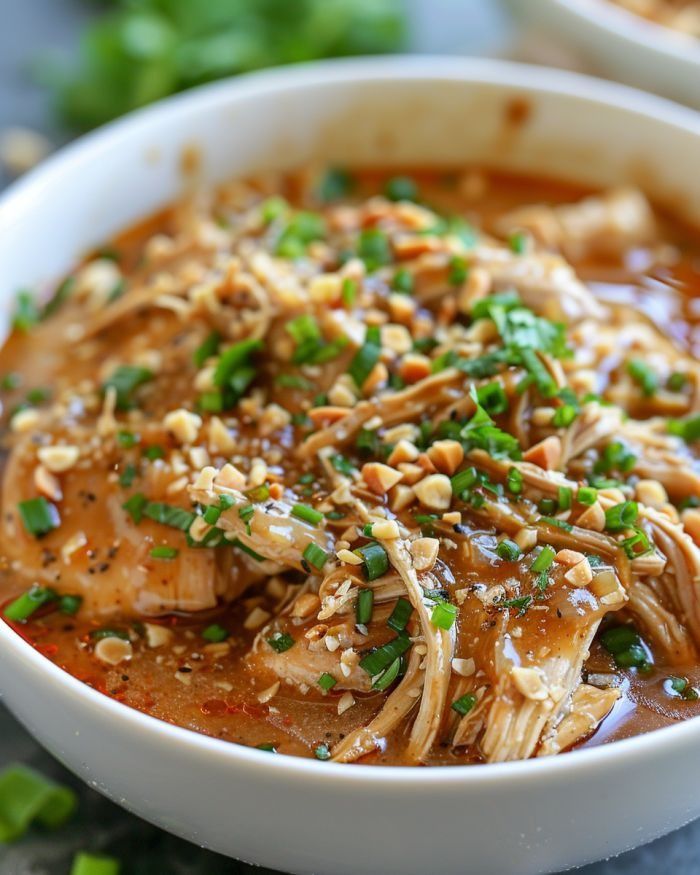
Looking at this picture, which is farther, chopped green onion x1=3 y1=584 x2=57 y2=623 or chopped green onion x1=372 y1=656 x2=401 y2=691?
chopped green onion x1=3 y1=584 x2=57 y2=623

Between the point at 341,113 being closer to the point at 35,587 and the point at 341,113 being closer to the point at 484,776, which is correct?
the point at 35,587

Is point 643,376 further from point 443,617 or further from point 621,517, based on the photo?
point 443,617

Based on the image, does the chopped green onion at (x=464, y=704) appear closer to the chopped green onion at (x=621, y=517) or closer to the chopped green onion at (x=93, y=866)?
the chopped green onion at (x=621, y=517)

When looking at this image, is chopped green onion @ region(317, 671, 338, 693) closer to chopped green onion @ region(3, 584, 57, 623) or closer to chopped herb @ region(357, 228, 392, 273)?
chopped green onion @ region(3, 584, 57, 623)

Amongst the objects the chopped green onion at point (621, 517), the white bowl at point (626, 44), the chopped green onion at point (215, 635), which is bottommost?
the chopped green onion at point (215, 635)

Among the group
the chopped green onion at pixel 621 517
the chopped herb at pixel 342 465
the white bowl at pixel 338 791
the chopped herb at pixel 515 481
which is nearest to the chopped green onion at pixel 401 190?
the white bowl at pixel 338 791

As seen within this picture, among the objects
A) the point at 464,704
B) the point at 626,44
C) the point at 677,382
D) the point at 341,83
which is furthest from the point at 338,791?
the point at 626,44

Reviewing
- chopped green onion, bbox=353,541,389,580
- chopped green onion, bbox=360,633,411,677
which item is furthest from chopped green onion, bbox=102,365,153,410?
chopped green onion, bbox=360,633,411,677
